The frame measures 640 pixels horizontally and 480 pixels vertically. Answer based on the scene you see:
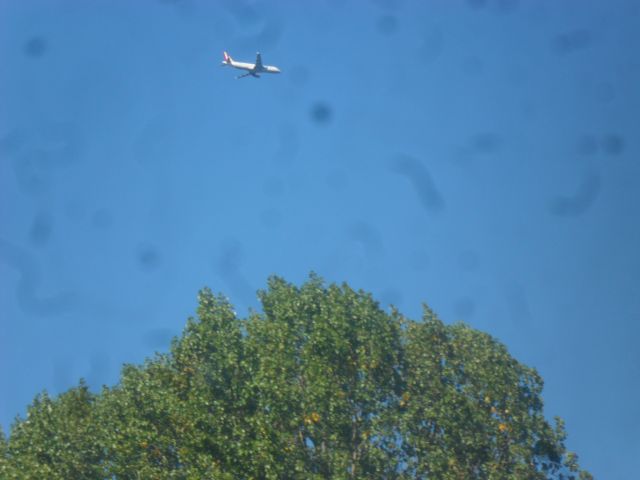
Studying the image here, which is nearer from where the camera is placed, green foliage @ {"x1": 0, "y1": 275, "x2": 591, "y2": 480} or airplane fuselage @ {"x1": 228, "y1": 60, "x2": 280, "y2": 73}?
green foliage @ {"x1": 0, "y1": 275, "x2": 591, "y2": 480}

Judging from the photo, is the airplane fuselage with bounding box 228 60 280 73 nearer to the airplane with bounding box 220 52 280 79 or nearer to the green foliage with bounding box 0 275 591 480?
the airplane with bounding box 220 52 280 79

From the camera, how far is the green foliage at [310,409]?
42844mm

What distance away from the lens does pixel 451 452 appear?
4453 centimetres

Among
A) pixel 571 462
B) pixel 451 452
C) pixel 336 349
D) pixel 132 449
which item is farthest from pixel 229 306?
pixel 571 462

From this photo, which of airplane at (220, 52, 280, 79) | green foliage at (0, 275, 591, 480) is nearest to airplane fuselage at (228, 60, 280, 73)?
airplane at (220, 52, 280, 79)

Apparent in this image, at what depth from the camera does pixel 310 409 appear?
4381cm

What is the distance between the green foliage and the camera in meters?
42.8

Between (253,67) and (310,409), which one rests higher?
(253,67)

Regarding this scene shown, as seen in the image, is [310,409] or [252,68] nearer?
[310,409]

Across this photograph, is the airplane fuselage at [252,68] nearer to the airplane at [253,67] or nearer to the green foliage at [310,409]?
the airplane at [253,67]

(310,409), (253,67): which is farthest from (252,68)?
(310,409)

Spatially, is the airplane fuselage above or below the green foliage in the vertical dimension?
above

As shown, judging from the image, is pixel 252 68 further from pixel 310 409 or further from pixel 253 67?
pixel 310 409

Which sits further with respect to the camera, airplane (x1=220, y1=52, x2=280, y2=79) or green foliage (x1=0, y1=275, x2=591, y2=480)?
airplane (x1=220, y1=52, x2=280, y2=79)
